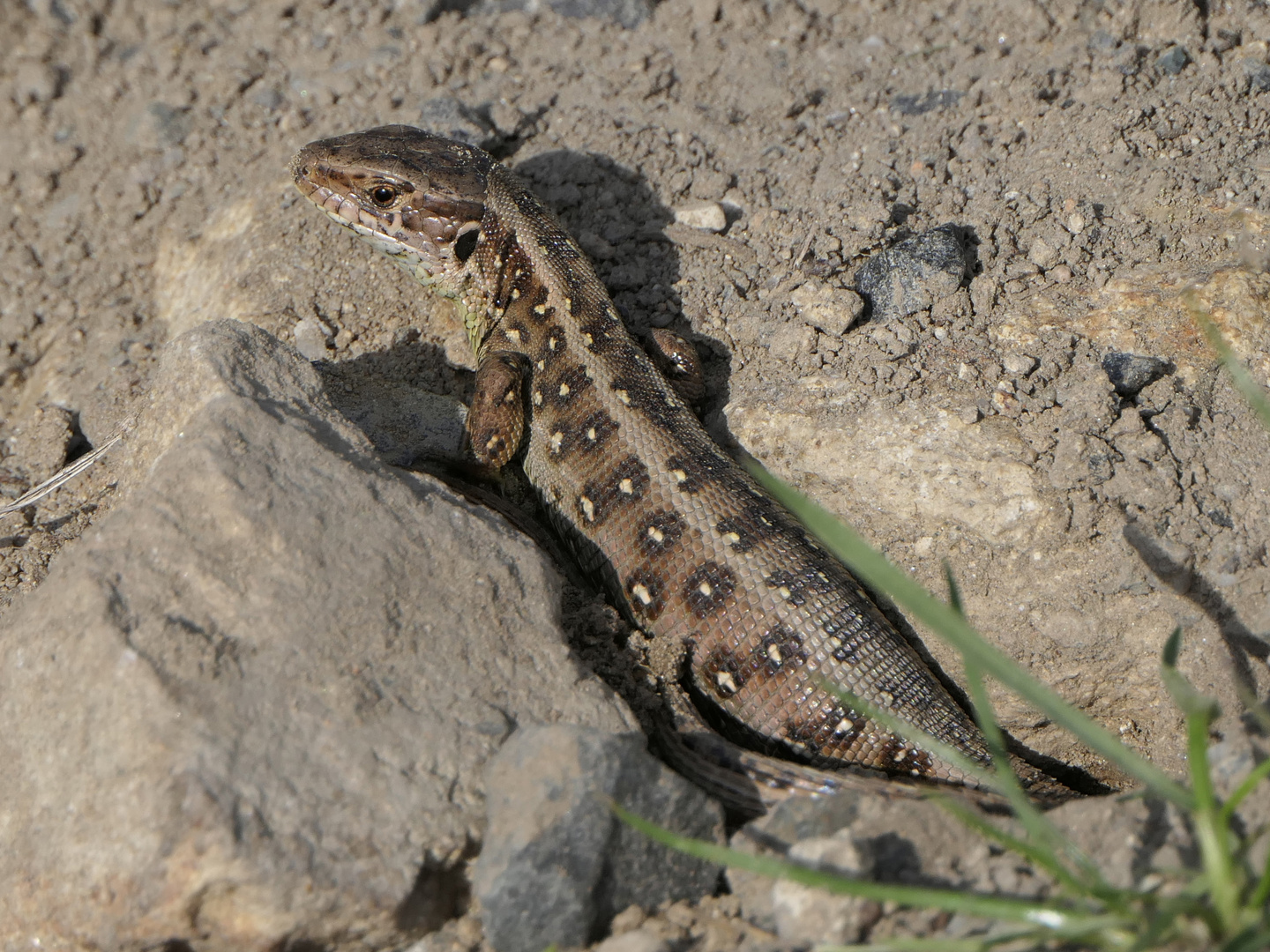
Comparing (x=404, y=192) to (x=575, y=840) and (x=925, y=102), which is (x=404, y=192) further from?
(x=575, y=840)

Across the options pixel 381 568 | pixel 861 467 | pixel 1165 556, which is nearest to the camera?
pixel 381 568

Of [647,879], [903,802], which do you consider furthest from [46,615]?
[903,802]

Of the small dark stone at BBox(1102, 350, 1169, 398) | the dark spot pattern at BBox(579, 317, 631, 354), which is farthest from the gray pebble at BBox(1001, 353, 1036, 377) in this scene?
the dark spot pattern at BBox(579, 317, 631, 354)

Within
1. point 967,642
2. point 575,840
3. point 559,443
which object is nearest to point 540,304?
point 559,443

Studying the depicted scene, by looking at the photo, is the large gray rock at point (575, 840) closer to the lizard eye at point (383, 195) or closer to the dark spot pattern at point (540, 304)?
the dark spot pattern at point (540, 304)

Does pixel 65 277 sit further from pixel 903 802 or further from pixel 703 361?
pixel 903 802

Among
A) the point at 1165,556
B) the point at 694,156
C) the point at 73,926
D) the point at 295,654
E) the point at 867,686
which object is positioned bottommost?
the point at 867,686

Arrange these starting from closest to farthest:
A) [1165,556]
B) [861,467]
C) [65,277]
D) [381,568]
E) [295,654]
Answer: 1. [295,654]
2. [381,568]
3. [1165,556]
4. [861,467]
5. [65,277]
